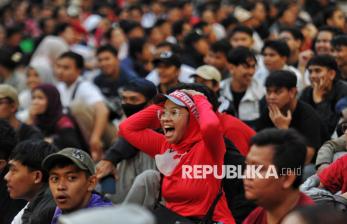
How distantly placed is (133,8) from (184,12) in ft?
3.77

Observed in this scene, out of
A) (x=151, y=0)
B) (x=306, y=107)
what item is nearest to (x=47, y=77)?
(x=306, y=107)

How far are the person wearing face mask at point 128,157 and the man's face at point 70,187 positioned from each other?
1844 mm

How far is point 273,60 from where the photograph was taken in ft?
34.2

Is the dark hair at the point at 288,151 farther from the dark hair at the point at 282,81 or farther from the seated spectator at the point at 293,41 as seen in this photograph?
the seated spectator at the point at 293,41

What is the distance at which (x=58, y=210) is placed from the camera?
5.93m

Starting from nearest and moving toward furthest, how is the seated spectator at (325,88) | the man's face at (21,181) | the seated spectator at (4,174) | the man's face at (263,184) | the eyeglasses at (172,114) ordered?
1. the man's face at (263,184)
2. the eyeglasses at (172,114)
3. the man's face at (21,181)
4. the seated spectator at (4,174)
5. the seated spectator at (325,88)

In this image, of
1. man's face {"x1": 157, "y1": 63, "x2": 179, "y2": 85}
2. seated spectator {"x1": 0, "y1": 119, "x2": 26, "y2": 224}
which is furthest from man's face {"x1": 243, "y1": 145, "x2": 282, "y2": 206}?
man's face {"x1": 157, "y1": 63, "x2": 179, "y2": 85}

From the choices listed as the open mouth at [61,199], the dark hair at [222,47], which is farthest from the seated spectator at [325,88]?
the open mouth at [61,199]

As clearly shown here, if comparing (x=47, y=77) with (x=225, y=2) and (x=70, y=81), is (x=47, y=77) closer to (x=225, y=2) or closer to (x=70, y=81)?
(x=70, y=81)

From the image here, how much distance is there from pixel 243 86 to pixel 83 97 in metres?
2.00

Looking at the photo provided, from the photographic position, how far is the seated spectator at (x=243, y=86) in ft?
31.6

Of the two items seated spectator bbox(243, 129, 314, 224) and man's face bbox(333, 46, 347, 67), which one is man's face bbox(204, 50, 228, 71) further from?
seated spectator bbox(243, 129, 314, 224)

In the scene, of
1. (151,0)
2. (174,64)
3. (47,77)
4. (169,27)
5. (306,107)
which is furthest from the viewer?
(151,0)

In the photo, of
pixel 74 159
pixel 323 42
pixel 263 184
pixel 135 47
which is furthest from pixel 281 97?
pixel 135 47
